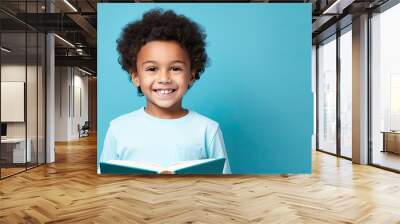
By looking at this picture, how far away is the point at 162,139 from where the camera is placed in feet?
21.5

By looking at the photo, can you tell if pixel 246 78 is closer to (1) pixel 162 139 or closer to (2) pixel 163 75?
(2) pixel 163 75

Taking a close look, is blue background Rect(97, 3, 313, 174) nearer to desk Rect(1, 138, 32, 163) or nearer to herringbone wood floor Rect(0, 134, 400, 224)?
herringbone wood floor Rect(0, 134, 400, 224)

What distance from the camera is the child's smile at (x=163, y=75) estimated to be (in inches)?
254

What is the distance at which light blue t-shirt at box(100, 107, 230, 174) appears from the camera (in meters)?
6.56

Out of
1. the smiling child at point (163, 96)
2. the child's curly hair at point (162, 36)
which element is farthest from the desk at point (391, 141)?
the child's curly hair at point (162, 36)

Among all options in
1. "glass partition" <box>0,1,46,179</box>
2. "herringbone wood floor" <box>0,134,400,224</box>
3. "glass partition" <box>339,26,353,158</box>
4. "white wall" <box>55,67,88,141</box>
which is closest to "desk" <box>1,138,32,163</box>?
"glass partition" <box>0,1,46,179</box>

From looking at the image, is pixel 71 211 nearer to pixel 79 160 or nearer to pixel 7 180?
pixel 7 180

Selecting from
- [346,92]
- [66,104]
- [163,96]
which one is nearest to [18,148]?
[163,96]

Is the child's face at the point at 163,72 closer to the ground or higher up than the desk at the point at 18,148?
higher up

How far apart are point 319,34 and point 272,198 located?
6.37 m

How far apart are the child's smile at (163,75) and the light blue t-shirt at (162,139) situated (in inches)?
9.1

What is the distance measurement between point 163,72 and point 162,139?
109cm

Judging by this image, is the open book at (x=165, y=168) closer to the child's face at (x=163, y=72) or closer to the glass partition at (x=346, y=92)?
the child's face at (x=163, y=72)

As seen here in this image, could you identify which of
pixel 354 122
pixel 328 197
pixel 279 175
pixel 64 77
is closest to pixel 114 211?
pixel 328 197
